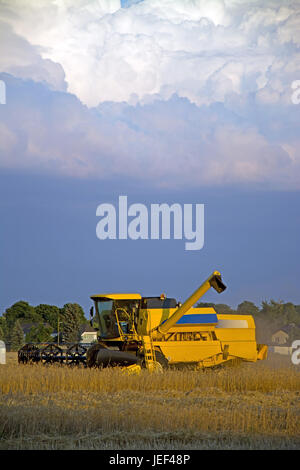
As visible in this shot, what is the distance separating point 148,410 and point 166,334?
8.11 m

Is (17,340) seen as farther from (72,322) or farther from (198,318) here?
(198,318)

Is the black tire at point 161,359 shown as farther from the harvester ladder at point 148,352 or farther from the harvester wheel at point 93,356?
the harvester wheel at point 93,356

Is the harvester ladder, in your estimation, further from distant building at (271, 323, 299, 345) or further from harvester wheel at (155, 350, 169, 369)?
distant building at (271, 323, 299, 345)

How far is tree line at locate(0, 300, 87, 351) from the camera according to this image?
2500 inches

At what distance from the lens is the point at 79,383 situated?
13.4 metres

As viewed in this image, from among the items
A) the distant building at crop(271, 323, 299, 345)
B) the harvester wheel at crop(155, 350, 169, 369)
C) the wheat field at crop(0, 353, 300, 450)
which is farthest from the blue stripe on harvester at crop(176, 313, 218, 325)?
the distant building at crop(271, 323, 299, 345)

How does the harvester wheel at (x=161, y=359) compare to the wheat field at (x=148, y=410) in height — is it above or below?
Result: above

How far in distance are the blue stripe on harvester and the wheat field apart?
268 centimetres

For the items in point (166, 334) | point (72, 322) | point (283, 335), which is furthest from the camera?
point (72, 322)

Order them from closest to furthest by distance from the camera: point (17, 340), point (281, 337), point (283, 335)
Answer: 1. point (281, 337)
2. point (283, 335)
3. point (17, 340)

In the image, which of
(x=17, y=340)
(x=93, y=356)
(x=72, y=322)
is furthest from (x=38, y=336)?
(x=93, y=356)

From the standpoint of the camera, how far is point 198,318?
17688 millimetres

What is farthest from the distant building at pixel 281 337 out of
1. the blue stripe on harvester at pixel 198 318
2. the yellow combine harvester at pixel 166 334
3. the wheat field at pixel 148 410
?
→ the wheat field at pixel 148 410

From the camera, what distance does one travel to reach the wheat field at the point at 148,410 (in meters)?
7.91
